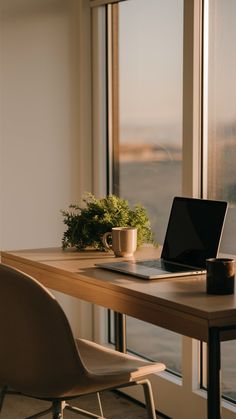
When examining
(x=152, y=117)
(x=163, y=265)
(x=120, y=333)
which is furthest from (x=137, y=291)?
(x=152, y=117)

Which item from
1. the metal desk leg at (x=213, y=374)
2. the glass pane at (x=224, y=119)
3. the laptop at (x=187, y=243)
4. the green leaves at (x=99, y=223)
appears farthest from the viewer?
the glass pane at (x=224, y=119)

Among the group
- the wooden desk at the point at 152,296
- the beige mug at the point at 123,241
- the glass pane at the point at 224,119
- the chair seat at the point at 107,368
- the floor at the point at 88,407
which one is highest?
the glass pane at the point at 224,119

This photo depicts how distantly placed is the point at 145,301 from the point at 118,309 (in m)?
0.16

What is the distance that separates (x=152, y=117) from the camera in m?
3.64

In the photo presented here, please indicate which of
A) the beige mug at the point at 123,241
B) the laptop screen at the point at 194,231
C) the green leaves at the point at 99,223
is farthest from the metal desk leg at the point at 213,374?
→ the green leaves at the point at 99,223

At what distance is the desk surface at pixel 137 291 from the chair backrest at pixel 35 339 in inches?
9.2

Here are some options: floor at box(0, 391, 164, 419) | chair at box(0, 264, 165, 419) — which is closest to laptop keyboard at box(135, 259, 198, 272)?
chair at box(0, 264, 165, 419)

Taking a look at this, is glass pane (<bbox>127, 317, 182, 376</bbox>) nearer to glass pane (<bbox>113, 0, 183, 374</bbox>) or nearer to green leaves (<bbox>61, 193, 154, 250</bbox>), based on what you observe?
glass pane (<bbox>113, 0, 183, 374</bbox>)

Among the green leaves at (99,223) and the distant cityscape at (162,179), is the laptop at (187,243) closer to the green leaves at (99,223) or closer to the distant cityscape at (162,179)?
the green leaves at (99,223)

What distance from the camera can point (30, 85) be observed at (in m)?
3.90

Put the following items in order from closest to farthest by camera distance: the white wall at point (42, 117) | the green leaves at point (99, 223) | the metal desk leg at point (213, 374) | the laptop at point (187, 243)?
the metal desk leg at point (213, 374) → the laptop at point (187, 243) → the green leaves at point (99, 223) → the white wall at point (42, 117)

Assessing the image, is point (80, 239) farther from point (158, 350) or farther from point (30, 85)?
point (30, 85)

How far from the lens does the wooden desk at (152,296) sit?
1983 millimetres

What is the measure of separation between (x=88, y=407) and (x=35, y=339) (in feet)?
4.81
